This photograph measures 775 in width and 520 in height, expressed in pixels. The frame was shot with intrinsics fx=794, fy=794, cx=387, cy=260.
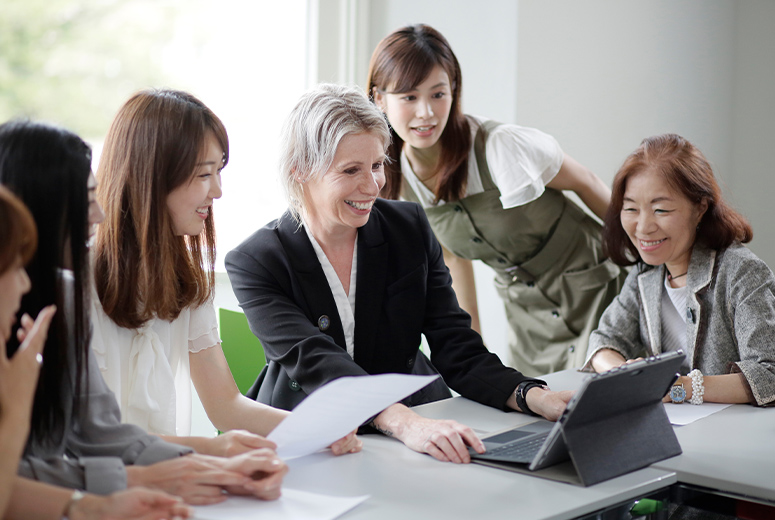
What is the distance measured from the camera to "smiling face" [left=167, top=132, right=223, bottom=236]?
1.44 metres

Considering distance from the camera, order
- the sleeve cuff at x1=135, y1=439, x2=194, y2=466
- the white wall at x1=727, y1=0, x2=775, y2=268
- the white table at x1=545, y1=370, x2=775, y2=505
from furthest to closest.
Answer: the white wall at x1=727, y1=0, x2=775, y2=268
the white table at x1=545, y1=370, x2=775, y2=505
the sleeve cuff at x1=135, y1=439, x2=194, y2=466

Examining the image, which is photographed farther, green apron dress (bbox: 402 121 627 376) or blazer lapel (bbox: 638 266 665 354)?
green apron dress (bbox: 402 121 627 376)

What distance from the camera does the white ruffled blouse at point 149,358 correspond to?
140 centimetres

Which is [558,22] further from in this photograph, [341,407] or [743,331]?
[341,407]

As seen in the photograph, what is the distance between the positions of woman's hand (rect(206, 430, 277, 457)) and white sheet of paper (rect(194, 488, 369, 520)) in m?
0.14

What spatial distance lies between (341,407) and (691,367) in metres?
1.09

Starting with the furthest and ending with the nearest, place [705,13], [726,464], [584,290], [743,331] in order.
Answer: [705,13]
[584,290]
[743,331]
[726,464]

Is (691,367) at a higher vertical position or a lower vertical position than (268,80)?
lower

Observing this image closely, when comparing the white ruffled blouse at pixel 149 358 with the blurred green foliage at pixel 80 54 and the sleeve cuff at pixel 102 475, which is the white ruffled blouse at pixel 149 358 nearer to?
the sleeve cuff at pixel 102 475

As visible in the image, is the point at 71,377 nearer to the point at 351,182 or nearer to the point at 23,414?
the point at 23,414

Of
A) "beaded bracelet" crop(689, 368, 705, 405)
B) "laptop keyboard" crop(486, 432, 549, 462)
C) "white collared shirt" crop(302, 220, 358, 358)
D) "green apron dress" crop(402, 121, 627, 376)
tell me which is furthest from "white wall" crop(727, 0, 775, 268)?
"laptop keyboard" crop(486, 432, 549, 462)

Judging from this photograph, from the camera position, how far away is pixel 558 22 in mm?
3281

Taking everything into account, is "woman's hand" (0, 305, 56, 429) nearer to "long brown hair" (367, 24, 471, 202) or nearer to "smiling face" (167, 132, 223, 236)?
"smiling face" (167, 132, 223, 236)

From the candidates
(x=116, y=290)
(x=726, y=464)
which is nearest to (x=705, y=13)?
(x=726, y=464)
